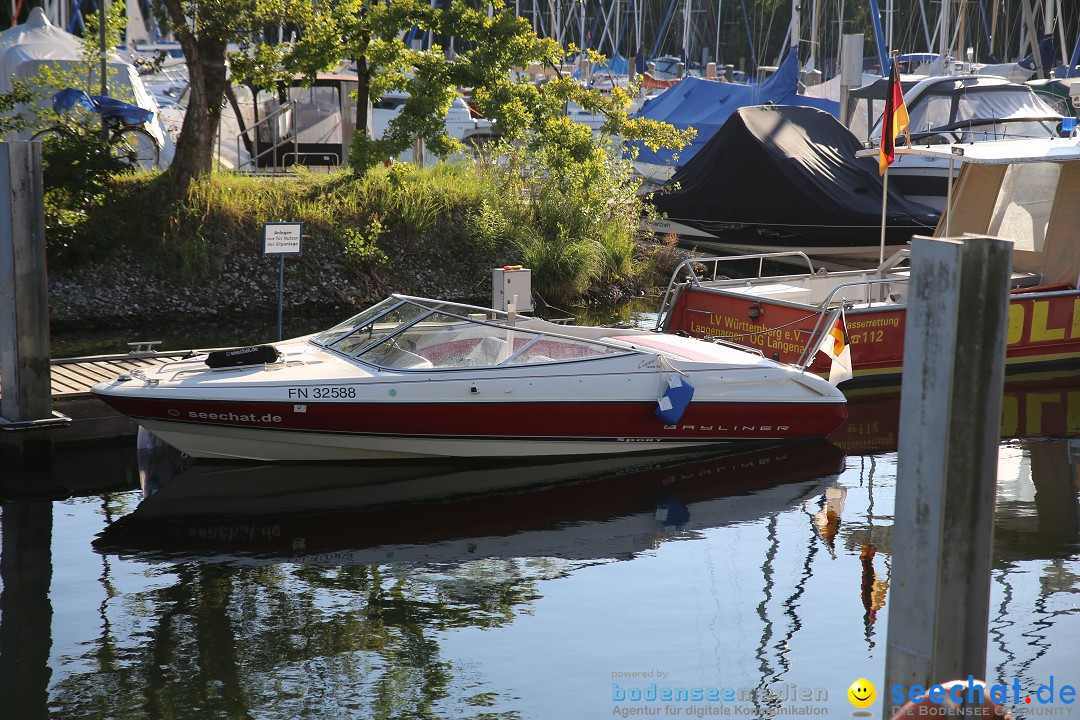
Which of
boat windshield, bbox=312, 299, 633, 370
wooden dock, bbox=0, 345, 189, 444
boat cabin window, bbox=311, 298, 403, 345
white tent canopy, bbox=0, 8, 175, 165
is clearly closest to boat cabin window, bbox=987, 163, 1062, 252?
boat windshield, bbox=312, 299, 633, 370

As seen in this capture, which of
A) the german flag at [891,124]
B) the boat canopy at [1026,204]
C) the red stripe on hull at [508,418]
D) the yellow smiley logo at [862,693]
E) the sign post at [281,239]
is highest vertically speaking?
the german flag at [891,124]

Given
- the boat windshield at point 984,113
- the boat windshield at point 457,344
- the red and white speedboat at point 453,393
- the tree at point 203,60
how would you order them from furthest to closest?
the boat windshield at point 984,113
the tree at point 203,60
the boat windshield at point 457,344
the red and white speedboat at point 453,393

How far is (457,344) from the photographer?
10.4 metres

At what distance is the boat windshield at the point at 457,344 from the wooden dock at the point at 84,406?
2245mm

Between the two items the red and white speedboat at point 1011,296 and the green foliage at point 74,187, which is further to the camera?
the green foliage at point 74,187

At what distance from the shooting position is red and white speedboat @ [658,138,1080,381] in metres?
13.1

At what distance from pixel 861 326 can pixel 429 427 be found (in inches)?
230

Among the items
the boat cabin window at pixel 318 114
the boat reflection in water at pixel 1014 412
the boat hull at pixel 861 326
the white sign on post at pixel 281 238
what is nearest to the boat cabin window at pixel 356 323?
the white sign on post at pixel 281 238

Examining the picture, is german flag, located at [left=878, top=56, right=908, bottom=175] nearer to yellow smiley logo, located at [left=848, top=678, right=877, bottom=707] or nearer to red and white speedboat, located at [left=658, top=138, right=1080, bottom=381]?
red and white speedboat, located at [left=658, top=138, right=1080, bottom=381]

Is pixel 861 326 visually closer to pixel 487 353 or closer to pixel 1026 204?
pixel 1026 204

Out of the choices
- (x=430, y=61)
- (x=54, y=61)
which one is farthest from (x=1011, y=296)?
(x=54, y=61)

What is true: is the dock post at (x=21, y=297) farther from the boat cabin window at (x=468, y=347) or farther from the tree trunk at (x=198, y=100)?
the tree trunk at (x=198, y=100)

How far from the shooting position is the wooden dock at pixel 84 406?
1064cm

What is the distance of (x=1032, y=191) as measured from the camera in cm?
1529
